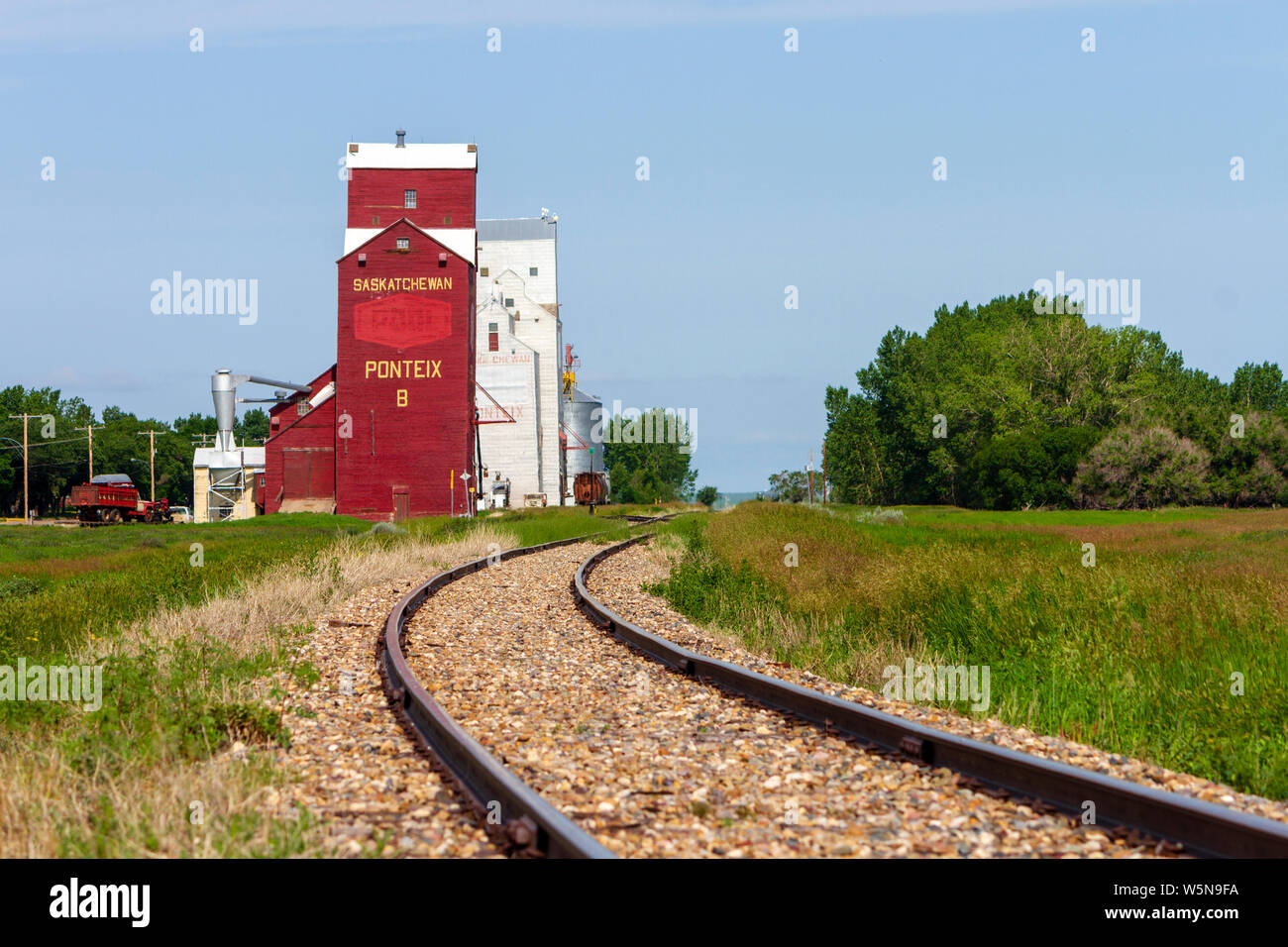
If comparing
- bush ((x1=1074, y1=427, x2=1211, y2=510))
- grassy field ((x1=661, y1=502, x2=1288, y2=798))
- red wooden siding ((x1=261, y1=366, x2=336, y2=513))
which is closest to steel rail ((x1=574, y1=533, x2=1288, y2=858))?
grassy field ((x1=661, y1=502, x2=1288, y2=798))

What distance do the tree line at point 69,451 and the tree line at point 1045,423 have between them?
69.9 meters

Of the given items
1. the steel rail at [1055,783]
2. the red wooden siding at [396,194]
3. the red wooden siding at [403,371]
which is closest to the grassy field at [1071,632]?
the steel rail at [1055,783]

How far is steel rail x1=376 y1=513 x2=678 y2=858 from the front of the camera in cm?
409

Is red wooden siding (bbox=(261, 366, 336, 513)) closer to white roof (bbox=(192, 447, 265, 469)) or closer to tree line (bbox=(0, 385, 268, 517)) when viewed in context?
white roof (bbox=(192, 447, 265, 469))

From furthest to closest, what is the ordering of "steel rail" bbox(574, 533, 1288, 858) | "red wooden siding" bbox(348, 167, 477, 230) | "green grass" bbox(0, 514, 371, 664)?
"red wooden siding" bbox(348, 167, 477, 230), "green grass" bbox(0, 514, 371, 664), "steel rail" bbox(574, 533, 1288, 858)

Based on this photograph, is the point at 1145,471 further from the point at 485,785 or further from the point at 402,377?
the point at 485,785

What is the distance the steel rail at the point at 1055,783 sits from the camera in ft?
13.4

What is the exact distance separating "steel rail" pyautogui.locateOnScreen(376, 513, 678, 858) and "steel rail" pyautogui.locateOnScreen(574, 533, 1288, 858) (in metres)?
2.32

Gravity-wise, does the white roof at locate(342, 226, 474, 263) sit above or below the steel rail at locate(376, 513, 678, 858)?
above

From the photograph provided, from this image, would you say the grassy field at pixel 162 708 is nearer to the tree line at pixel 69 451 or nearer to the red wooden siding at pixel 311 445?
the red wooden siding at pixel 311 445

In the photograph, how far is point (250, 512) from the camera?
228 feet
